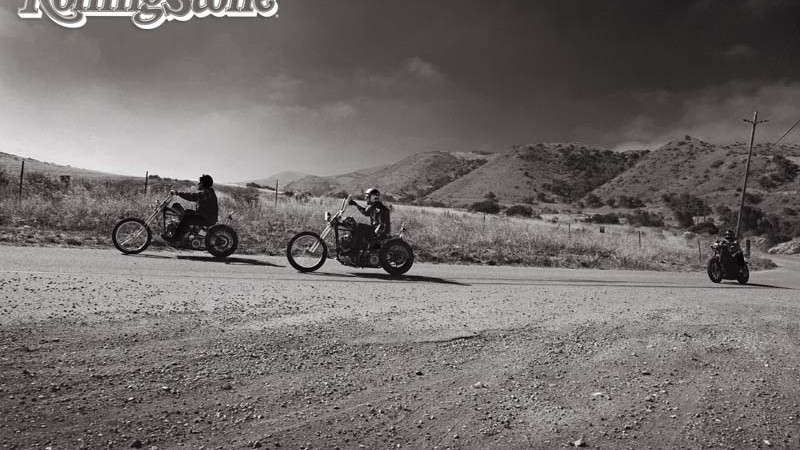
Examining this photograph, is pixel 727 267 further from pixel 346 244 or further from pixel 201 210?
pixel 201 210

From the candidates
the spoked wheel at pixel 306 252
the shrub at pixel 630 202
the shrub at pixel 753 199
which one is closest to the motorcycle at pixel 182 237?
the spoked wheel at pixel 306 252

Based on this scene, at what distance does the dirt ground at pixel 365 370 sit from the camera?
375 centimetres

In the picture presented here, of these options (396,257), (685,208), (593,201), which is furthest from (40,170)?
(593,201)

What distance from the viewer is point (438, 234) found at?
807 inches

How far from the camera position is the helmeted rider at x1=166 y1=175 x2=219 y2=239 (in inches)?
477

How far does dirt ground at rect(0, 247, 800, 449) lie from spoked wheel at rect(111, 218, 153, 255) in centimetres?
394

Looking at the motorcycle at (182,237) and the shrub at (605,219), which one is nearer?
the motorcycle at (182,237)

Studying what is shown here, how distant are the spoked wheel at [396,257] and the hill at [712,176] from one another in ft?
240

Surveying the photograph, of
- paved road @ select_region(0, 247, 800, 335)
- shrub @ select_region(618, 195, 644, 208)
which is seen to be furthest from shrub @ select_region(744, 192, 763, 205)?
paved road @ select_region(0, 247, 800, 335)

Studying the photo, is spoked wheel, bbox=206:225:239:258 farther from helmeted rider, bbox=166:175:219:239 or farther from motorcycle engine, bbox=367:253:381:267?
motorcycle engine, bbox=367:253:381:267

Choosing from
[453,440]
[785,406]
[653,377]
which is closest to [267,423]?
[453,440]

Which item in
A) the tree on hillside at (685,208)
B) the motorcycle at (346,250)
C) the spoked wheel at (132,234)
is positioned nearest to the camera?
the motorcycle at (346,250)

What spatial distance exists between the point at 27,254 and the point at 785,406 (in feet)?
36.3

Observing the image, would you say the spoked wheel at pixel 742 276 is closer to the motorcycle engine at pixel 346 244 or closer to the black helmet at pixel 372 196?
the black helmet at pixel 372 196
